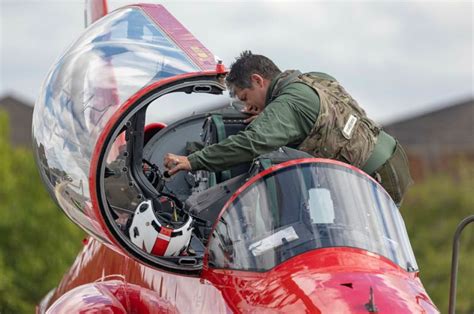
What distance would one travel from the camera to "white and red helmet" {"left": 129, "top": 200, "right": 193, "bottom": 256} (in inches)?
334

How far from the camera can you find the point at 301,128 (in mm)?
8828

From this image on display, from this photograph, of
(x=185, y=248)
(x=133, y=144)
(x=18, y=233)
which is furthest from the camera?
(x=18, y=233)

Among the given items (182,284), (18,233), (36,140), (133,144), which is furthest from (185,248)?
(18,233)

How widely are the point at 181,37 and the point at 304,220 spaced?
2.24 meters

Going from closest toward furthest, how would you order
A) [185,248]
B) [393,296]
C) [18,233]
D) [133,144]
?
[393,296]
[185,248]
[133,144]
[18,233]

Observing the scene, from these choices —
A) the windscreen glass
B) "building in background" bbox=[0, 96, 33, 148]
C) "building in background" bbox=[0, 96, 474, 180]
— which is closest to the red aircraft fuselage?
the windscreen glass

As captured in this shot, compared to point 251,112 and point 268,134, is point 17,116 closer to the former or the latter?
point 251,112

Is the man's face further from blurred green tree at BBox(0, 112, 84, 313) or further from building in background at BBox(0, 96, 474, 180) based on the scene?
building in background at BBox(0, 96, 474, 180)

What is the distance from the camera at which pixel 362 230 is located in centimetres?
791

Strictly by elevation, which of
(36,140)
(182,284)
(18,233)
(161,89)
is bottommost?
(18,233)

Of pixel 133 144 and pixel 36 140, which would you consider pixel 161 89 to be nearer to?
pixel 133 144

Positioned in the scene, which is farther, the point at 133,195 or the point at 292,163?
the point at 133,195

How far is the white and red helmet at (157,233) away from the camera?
334 inches

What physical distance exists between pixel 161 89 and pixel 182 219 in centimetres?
90
